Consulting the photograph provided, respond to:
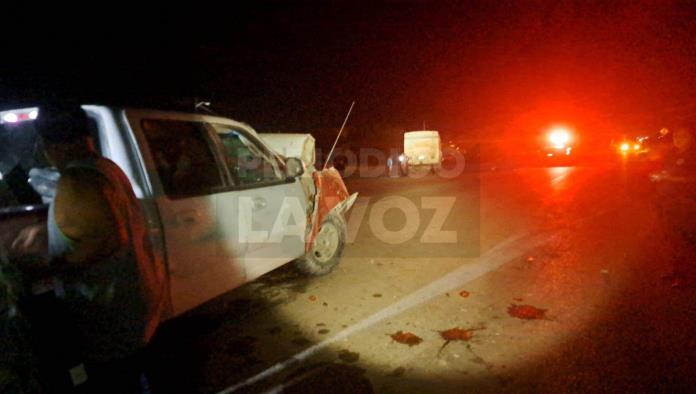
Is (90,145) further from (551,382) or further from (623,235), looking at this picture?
(623,235)

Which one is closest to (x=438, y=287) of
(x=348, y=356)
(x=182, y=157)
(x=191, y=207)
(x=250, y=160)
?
(x=348, y=356)

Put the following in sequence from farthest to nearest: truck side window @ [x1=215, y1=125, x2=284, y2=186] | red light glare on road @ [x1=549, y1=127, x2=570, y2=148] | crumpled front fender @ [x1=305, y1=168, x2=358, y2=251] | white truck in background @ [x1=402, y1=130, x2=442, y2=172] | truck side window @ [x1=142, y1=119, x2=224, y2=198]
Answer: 1. red light glare on road @ [x1=549, y1=127, x2=570, y2=148]
2. white truck in background @ [x1=402, y1=130, x2=442, y2=172]
3. crumpled front fender @ [x1=305, y1=168, x2=358, y2=251]
4. truck side window @ [x1=215, y1=125, x2=284, y2=186]
5. truck side window @ [x1=142, y1=119, x2=224, y2=198]

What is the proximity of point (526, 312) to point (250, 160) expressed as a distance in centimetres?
322

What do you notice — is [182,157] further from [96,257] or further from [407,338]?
[407,338]

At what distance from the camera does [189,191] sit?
335 cm

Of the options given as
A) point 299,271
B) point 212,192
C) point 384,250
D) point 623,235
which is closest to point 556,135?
point 623,235

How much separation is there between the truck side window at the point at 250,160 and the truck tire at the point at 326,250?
3.58ft

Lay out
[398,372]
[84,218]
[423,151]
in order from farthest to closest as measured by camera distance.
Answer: [423,151], [398,372], [84,218]

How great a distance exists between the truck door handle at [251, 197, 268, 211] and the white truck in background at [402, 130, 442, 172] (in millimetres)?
18822

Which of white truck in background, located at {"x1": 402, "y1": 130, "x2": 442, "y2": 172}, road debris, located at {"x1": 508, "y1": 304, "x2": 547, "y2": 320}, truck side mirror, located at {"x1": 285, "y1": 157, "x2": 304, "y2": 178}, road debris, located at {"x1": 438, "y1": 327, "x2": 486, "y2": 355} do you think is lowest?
road debris, located at {"x1": 438, "y1": 327, "x2": 486, "y2": 355}

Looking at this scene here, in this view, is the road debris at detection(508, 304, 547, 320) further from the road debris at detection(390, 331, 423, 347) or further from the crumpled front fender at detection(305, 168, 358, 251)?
the crumpled front fender at detection(305, 168, 358, 251)

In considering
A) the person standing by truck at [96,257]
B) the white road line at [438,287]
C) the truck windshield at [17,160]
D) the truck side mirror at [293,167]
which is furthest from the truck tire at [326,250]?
the person standing by truck at [96,257]

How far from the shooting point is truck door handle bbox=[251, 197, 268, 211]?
397 cm

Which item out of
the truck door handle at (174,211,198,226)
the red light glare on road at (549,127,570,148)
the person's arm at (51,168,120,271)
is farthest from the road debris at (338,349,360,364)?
the red light glare on road at (549,127,570,148)
